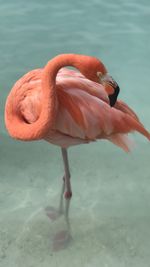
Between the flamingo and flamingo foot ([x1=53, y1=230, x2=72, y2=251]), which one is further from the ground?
the flamingo

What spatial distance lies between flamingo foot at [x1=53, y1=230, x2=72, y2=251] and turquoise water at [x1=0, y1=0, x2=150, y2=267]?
30mm

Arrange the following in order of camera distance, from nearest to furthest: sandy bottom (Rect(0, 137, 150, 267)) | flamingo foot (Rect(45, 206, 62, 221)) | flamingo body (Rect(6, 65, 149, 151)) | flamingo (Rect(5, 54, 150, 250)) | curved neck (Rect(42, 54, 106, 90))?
curved neck (Rect(42, 54, 106, 90))
flamingo (Rect(5, 54, 150, 250))
flamingo body (Rect(6, 65, 149, 151))
sandy bottom (Rect(0, 137, 150, 267))
flamingo foot (Rect(45, 206, 62, 221))

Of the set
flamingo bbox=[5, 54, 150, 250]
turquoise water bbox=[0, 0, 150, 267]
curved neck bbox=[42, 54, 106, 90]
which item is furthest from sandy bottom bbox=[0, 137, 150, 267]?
curved neck bbox=[42, 54, 106, 90]

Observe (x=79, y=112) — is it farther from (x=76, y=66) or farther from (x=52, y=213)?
(x=52, y=213)

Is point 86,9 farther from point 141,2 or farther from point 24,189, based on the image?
point 24,189

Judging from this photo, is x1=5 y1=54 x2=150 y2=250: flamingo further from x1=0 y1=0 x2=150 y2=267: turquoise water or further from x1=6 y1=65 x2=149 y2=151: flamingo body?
x1=0 y1=0 x2=150 y2=267: turquoise water

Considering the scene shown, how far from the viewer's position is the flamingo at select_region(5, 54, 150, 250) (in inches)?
101

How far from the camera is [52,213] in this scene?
3389 millimetres

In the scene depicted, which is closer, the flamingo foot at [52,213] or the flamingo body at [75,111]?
the flamingo body at [75,111]

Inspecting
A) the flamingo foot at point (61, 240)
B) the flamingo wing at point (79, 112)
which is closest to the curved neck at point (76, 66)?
the flamingo wing at point (79, 112)

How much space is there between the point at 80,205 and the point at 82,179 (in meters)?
0.26

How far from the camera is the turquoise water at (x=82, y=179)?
3135 mm

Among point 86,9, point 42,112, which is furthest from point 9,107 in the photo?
point 86,9

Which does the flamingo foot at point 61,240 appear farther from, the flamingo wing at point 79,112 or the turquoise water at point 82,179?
the flamingo wing at point 79,112
